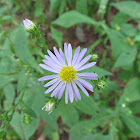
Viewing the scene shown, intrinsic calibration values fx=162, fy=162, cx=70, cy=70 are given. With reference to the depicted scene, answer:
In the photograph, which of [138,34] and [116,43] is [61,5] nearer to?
[116,43]

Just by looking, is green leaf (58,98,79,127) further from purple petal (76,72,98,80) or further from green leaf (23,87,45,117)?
purple petal (76,72,98,80)

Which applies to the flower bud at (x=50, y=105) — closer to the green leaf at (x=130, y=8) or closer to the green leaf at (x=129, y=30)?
the green leaf at (x=129, y=30)

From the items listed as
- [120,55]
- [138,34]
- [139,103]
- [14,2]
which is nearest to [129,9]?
[138,34]

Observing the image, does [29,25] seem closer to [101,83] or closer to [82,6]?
[101,83]

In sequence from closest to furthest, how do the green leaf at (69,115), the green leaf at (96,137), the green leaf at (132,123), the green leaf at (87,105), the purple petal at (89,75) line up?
1. the purple petal at (89,75)
2. the green leaf at (87,105)
3. the green leaf at (69,115)
4. the green leaf at (132,123)
5. the green leaf at (96,137)

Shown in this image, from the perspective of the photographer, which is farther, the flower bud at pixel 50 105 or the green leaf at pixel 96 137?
the green leaf at pixel 96 137

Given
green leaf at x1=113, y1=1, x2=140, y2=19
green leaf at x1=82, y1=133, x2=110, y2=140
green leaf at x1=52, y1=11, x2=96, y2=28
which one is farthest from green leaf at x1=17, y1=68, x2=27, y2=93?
green leaf at x1=113, y1=1, x2=140, y2=19

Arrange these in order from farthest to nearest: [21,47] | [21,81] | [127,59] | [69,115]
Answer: [127,59], [69,115], [21,47], [21,81]

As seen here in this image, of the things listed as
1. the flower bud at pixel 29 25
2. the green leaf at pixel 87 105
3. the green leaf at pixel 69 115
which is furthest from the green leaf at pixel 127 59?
the flower bud at pixel 29 25

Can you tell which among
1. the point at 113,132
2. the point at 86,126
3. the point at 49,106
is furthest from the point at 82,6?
the point at 113,132
